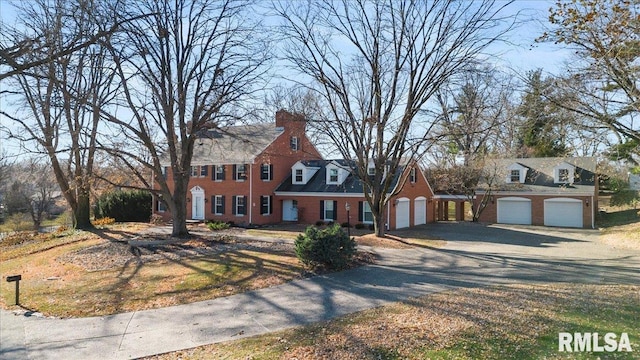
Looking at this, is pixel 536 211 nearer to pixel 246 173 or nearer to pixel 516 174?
pixel 516 174

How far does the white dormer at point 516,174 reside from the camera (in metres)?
33.6

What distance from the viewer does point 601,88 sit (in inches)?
593

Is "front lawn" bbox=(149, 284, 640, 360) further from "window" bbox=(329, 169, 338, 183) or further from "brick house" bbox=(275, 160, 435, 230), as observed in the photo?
"window" bbox=(329, 169, 338, 183)

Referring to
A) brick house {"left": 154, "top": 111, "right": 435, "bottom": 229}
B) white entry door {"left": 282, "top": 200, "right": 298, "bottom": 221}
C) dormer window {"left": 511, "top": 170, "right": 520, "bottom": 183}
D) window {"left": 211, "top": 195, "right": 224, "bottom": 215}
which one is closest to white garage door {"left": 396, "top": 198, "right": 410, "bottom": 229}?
brick house {"left": 154, "top": 111, "right": 435, "bottom": 229}

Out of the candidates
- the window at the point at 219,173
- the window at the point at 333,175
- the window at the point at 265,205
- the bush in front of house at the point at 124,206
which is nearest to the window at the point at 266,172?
the window at the point at 265,205

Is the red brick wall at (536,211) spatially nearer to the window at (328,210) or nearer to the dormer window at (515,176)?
the dormer window at (515,176)

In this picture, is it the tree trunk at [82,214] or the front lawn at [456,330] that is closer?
the front lawn at [456,330]

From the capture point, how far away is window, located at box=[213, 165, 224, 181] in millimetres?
31531

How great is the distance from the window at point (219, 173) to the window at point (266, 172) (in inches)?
133

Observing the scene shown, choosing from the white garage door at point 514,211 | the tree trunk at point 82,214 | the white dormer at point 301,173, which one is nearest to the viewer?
the tree trunk at point 82,214

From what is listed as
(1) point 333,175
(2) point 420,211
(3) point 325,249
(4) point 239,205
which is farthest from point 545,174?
(3) point 325,249

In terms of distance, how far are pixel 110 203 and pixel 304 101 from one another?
2145cm

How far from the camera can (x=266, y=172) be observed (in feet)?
101

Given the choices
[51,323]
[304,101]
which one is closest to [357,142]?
[304,101]
